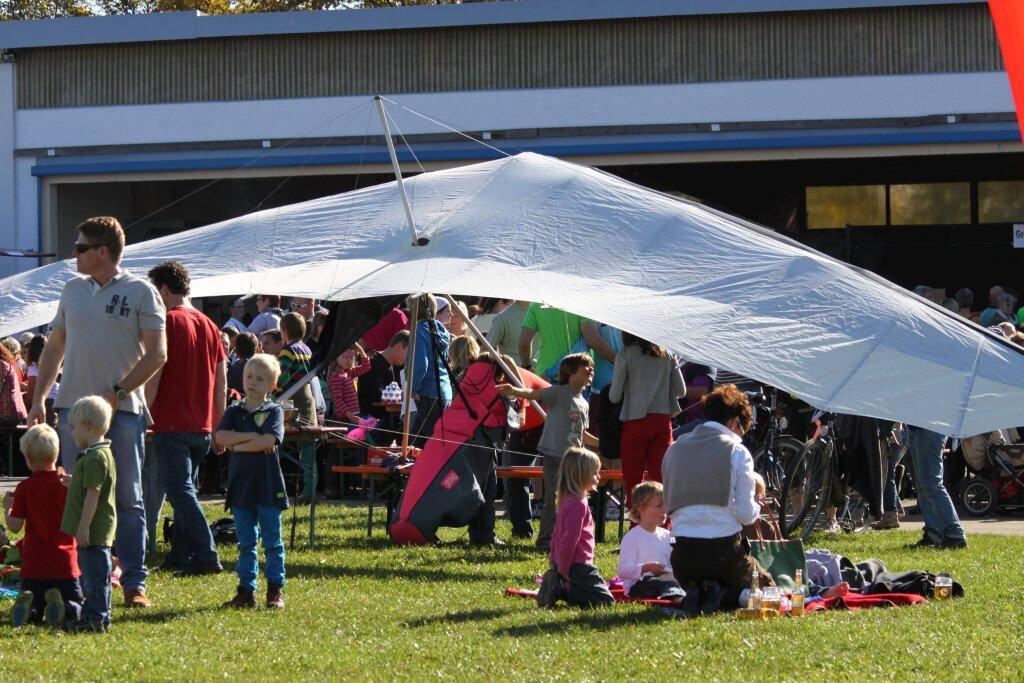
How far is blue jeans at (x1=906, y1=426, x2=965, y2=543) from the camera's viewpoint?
37.4 feet

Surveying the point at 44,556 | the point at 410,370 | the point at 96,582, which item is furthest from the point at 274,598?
the point at 410,370

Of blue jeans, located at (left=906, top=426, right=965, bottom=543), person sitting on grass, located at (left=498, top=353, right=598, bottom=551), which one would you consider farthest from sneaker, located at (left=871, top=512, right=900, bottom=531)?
person sitting on grass, located at (left=498, top=353, right=598, bottom=551)

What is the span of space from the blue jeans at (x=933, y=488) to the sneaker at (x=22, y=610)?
6518mm

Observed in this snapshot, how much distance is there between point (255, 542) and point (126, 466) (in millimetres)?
855

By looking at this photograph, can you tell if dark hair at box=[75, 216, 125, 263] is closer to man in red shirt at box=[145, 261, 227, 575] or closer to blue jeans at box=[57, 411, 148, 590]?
blue jeans at box=[57, 411, 148, 590]

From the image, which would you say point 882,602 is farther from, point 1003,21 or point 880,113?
point 880,113

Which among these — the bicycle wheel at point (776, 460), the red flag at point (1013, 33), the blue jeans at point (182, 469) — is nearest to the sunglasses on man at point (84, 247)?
the blue jeans at point (182, 469)

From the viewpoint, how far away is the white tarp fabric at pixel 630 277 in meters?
8.06

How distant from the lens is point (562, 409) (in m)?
10.6

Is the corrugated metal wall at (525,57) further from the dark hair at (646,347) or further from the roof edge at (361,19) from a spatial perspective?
the dark hair at (646,347)

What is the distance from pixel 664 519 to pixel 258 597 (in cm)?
248

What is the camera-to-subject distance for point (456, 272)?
9547 millimetres

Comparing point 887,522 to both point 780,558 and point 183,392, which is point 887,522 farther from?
point 183,392

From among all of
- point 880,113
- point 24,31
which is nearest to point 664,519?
point 880,113
